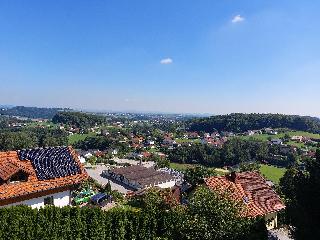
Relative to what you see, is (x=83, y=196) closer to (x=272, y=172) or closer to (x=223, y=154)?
(x=272, y=172)

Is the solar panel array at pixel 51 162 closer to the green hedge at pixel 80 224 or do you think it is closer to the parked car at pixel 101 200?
the green hedge at pixel 80 224

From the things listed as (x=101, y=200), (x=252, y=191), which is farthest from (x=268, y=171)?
(x=252, y=191)

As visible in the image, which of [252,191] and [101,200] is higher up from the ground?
[252,191]

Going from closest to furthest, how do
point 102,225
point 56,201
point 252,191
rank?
1. point 102,225
2. point 56,201
3. point 252,191

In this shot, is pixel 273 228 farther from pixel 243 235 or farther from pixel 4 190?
pixel 4 190

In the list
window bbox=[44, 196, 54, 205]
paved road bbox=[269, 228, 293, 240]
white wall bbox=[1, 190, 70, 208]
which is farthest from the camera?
paved road bbox=[269, 228, 293, 240]

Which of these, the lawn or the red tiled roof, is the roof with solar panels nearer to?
the red tiled roof

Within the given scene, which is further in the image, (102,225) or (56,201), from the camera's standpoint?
(56,201)

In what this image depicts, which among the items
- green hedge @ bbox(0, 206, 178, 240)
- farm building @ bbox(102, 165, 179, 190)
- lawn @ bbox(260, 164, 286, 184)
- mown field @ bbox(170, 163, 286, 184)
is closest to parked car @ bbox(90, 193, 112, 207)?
green hedge @ bbox(0, 206, 178, 240)
